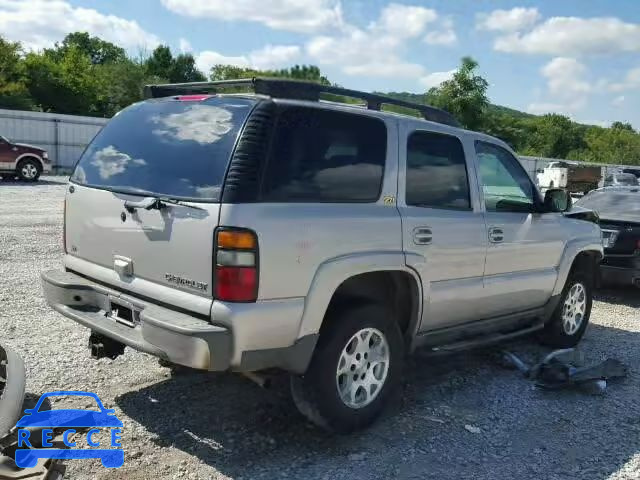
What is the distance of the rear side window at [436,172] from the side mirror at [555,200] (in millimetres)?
1104

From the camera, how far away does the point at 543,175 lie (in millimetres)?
33531

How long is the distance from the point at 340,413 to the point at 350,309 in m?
0.62

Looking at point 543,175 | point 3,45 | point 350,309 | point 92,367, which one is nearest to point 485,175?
point 350,309

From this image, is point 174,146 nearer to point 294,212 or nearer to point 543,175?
point 294,212

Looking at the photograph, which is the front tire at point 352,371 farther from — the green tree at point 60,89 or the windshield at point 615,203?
the green tree at point 60,89

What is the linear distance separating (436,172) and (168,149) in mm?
1879

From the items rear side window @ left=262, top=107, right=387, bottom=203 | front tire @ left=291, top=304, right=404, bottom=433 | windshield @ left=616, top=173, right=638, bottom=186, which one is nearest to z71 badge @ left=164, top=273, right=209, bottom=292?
rear side window @ left=262, top=107, right=387, bottom=203

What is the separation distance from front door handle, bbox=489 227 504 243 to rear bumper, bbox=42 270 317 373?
1.91 meters

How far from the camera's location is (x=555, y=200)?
18.2ft

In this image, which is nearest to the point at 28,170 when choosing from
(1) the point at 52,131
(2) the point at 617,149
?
(1) the point at 52,131

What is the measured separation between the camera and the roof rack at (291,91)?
3.75m

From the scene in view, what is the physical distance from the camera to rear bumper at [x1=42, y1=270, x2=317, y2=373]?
128 inches


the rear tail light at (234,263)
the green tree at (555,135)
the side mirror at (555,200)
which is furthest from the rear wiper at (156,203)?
the green tree at (555,135)

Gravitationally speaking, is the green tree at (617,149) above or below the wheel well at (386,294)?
above
